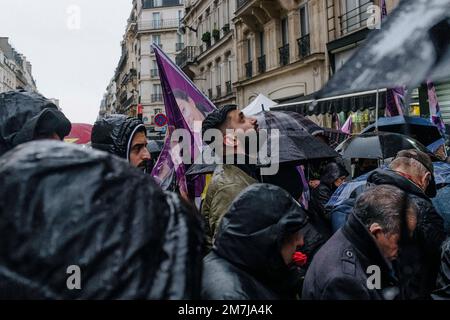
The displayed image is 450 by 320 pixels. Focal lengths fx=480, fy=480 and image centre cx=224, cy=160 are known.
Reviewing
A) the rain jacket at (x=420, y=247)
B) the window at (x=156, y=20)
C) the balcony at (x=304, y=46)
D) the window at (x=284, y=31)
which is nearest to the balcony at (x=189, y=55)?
the window at (x=284, y=31)

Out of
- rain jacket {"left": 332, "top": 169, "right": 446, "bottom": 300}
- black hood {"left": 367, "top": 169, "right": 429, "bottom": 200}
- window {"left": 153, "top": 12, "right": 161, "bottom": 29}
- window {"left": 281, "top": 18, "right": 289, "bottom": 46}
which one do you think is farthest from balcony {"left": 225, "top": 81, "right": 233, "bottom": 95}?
window {"left": 153, "top": 12, "right": 161, "bottom": 29}

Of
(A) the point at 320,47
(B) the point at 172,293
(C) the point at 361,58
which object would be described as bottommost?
(B) the point at 172,293

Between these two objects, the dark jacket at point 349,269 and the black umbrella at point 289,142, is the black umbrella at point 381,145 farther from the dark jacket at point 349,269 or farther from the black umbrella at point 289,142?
the dark jacket at point 349,269

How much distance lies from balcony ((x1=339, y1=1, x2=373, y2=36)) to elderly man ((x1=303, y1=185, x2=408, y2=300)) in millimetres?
12414

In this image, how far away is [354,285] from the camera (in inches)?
80.0

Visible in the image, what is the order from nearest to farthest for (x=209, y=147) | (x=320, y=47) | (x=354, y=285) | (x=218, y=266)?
1. (x=218, y=266)
2. (x=354, y=285)
3. (x=209, y=147)
4. (x=320, y=47)

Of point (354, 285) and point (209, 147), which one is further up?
point (209, 147)

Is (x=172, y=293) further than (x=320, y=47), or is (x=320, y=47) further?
(x=320, y=47)

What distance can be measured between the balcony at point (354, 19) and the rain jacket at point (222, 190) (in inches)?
481

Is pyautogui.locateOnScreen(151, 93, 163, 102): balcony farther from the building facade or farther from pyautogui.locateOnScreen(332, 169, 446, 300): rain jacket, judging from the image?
pyautogui.locateOnScreen(332, 169, 446, 300): rain jacket

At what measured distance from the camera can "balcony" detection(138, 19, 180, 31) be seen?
6150 centimetres
